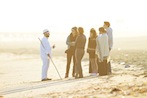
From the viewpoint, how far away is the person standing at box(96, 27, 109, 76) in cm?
1312

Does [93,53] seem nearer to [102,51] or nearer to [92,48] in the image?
[92,48]

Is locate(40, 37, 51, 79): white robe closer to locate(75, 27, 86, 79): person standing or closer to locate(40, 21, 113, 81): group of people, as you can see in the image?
locate(40, 21, 113, 81): group of people

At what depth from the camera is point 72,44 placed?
45.7 ft

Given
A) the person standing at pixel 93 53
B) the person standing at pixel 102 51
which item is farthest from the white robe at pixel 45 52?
the person standing at pixel 102 51

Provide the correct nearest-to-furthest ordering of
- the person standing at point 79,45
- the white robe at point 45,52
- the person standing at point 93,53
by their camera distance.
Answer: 1. the person standing at point 79,45
2. the person standing at point 93,53
3. the white robe at point 45,52

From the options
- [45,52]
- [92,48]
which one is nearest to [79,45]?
[92,48]

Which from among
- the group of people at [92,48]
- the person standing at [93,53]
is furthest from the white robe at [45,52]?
the person standing at [93,53]

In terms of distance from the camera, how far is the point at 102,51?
13.2 metres

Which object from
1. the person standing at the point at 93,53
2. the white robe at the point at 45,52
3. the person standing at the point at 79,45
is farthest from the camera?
the white robe at the point at 45,52

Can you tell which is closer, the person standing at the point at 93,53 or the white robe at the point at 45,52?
the person standing at the point at 93,53

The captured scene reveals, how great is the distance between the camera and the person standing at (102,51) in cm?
1312

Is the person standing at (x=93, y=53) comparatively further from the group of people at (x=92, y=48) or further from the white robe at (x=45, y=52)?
the white robe at (x=45, y=52)

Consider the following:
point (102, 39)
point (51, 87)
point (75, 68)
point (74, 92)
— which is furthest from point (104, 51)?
point (74, 92)

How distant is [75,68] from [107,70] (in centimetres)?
117
